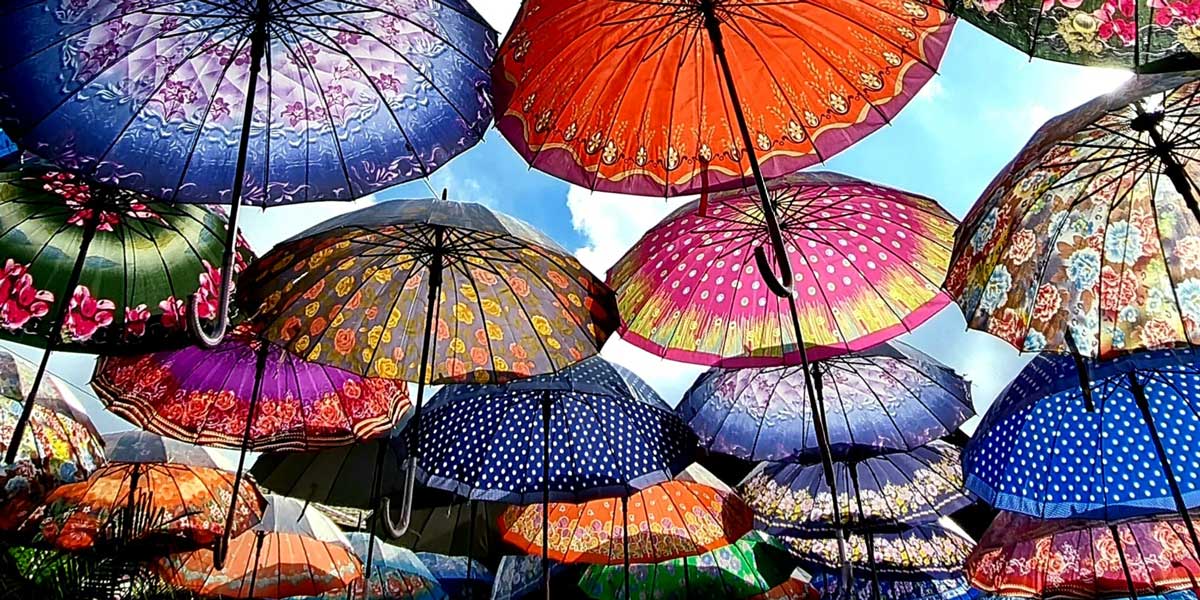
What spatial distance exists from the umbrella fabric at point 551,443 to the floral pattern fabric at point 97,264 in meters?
1.64

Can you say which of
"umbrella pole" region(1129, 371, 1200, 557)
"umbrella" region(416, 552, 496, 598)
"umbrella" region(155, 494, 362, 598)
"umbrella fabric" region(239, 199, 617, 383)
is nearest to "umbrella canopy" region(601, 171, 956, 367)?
"umbrella fabric" region(239, 199, 617, 383)

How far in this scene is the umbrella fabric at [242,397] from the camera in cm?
454

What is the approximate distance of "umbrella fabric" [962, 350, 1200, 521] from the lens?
14.4 ft

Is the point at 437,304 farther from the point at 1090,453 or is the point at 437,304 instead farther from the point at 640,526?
the point at 1090,453

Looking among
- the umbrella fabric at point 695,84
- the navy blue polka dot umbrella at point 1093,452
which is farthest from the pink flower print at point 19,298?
the navy blue polka dot umbrella at point 1093,452

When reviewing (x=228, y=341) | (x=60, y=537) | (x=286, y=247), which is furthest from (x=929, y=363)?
(x=60, y=537)

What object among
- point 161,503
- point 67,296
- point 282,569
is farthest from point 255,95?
point 282,569

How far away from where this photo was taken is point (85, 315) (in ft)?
13.1

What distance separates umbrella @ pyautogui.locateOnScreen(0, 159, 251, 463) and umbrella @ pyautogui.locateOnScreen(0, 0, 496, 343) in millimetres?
790

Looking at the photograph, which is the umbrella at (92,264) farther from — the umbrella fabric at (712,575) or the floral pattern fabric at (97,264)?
the umbrella fabric at (712,575)

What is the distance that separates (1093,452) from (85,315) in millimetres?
5318

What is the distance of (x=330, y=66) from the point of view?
324 cm

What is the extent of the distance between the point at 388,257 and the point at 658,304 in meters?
1.36

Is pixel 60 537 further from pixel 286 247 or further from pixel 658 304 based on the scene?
pixel 658 304
